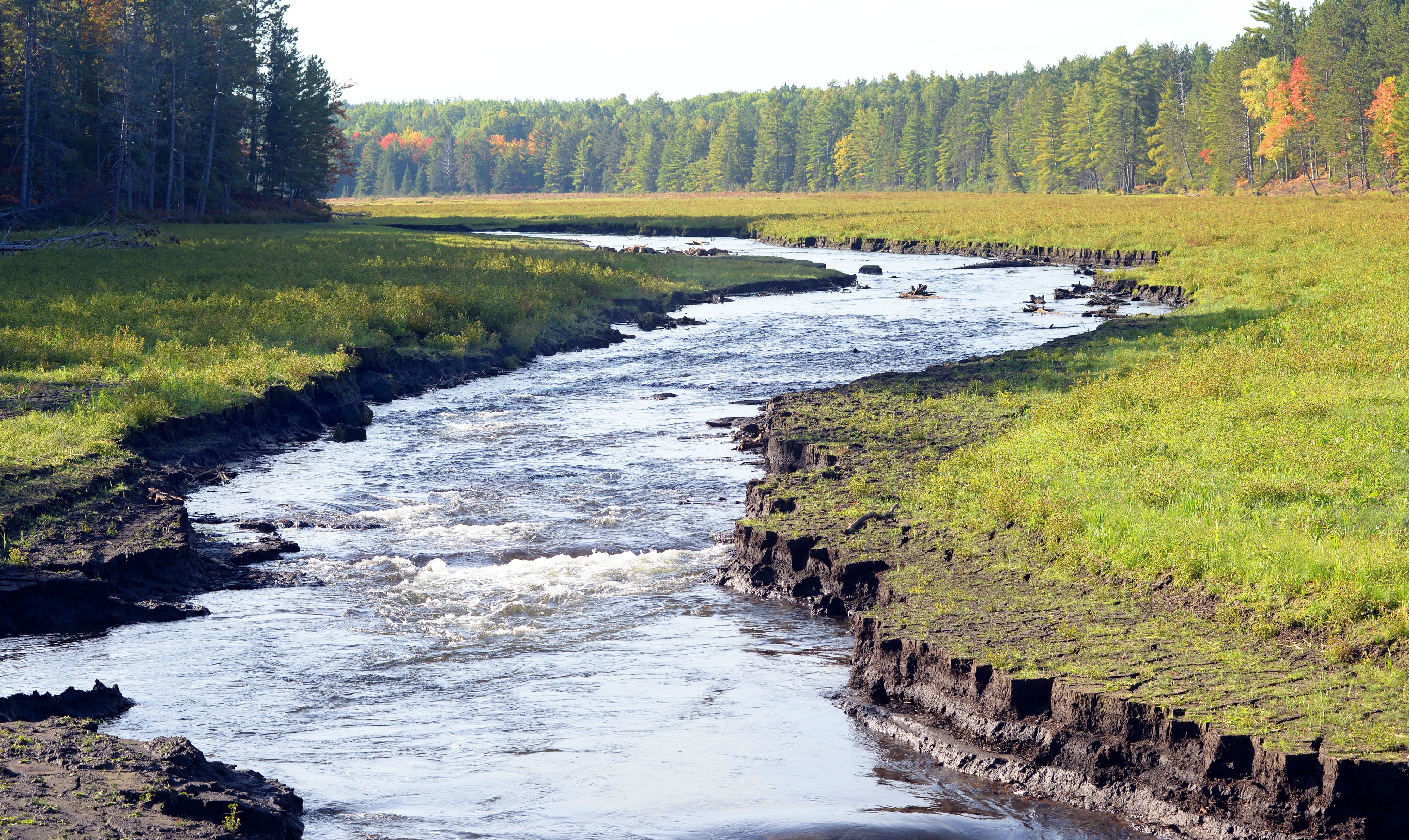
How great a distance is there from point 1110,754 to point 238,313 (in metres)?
24.6

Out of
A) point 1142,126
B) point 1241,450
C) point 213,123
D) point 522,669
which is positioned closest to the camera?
point 522,669

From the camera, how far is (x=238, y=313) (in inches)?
1085

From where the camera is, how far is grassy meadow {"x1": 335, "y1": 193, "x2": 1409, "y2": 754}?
8.12m

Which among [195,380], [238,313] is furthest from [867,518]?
[238,313]

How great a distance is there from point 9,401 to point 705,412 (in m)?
11.3

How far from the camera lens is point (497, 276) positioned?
37.9 meters

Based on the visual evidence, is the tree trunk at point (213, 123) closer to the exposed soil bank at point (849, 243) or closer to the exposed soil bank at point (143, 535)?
the exposed soil bank at point (849, 243)

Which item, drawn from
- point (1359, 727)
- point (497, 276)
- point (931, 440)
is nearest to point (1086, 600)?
point (1359, 727)

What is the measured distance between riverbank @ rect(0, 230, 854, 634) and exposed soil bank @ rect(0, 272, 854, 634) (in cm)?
2

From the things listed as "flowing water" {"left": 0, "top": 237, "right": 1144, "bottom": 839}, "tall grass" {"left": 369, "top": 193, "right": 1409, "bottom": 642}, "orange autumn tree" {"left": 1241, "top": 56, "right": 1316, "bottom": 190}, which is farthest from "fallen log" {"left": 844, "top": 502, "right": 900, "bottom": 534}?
"orange autumn tree" {"left": 1241, "top": 56, "right": 1316, "bottom": 190}

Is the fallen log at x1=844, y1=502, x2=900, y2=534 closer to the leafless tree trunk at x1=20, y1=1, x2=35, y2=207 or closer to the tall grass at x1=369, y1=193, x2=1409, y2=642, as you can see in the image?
the tall grass at x1=369, y1=193, x2=1409, y2=642

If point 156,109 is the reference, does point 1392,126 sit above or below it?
above

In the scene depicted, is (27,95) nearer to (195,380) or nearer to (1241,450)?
(195,380)

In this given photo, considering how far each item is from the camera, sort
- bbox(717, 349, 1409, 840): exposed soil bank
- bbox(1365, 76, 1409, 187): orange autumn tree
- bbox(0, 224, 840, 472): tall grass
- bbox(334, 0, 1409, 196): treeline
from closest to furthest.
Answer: bbox(717, 349, 1409, 840): exposed soil bank, bbox(0, 224, 840, 472): tall grass, bbox(1365, 76, 1409, 187): orange autumn tree, bbox(334, 0, 1409, 196): treeline
